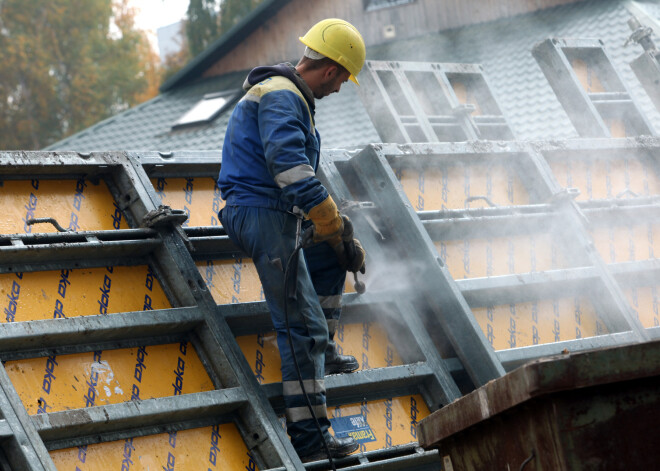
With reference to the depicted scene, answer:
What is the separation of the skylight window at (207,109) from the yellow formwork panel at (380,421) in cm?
903

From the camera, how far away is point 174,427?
3619mm

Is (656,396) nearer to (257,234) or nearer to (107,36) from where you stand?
(257,234)

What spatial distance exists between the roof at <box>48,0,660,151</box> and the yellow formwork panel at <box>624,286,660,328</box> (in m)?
3.06

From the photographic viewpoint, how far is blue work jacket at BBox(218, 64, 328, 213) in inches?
146

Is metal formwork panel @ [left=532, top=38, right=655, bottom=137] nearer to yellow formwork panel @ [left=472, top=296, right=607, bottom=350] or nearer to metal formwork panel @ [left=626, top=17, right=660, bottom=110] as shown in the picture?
metal formwork panel @ [left=626, top=17, right=660, bottom=110]

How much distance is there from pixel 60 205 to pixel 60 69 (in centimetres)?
3138

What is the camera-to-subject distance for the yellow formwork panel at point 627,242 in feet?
17.9

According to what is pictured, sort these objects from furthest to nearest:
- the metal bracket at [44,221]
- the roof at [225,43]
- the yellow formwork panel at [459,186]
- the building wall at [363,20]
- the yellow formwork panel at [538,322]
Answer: the roof at [225,43] → the building wall at [363,20] → the yellow formwork panel at [459,186] → the yellow formwork panel at [538,322] → the metal bracket at [44,221]

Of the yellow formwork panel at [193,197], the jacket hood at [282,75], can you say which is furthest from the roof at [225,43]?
the jacket hood at [282,75]

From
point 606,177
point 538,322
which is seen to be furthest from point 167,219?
point 606,177

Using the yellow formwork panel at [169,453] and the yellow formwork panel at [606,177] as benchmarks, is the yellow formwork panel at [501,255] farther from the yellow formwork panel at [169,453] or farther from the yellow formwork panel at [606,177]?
the yellow formwork panel at [169,453]

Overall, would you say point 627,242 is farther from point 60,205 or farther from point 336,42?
point 60,205

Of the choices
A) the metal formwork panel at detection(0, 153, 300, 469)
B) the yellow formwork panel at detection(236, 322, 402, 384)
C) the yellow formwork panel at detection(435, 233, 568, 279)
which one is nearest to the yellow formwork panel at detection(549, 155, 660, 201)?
the yellow formwork panel at detection(435, 233, 568, 279)

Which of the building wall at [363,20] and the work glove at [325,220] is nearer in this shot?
the work glove at [325,220]
